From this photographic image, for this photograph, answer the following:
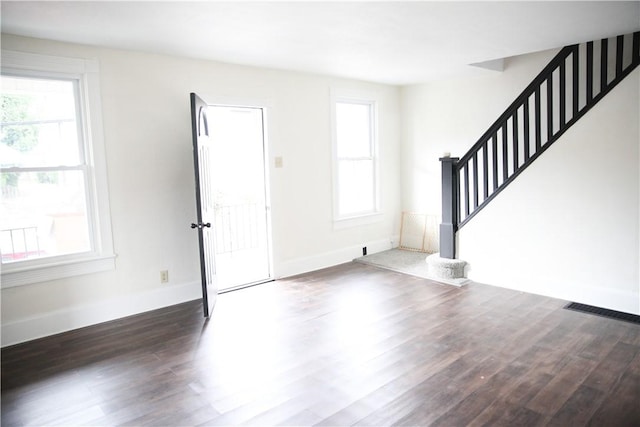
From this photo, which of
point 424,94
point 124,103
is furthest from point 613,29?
point 124,103

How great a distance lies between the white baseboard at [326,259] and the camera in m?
5.31

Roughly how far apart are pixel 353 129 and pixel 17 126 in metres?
3.93

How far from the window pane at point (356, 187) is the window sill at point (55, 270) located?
3006 millimetres

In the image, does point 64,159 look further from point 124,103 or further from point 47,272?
point 47,272

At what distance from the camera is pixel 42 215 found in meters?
3.65

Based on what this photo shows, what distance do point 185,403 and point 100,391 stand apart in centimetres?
62

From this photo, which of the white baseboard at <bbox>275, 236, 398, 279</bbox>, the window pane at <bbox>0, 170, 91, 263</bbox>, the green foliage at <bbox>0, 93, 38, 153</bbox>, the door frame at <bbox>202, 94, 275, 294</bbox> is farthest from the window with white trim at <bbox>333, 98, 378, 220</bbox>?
the green foliage at <bbox>0, 93, 38, 153</bbox>

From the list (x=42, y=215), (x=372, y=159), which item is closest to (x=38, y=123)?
(x=42, y=215)

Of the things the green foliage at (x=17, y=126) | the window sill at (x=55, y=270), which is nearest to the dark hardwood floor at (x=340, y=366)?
the window sill at (x=55, y=270)

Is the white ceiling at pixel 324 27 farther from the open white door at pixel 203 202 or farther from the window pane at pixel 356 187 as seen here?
the window pane at pixel 356 187

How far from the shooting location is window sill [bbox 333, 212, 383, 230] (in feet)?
19.2

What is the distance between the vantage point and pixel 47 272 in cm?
366

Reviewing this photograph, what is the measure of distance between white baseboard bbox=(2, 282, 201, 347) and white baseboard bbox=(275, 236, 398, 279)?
1144 mm

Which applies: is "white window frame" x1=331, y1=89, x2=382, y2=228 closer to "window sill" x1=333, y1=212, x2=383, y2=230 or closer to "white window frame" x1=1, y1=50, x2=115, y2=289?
"window sill" x1=333, y1=212, x2=383, y2=230
